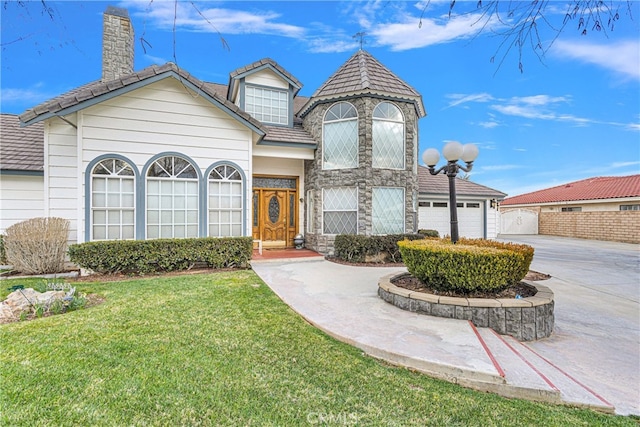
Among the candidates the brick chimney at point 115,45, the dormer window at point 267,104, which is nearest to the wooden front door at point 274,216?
the dormer window at point 267,104

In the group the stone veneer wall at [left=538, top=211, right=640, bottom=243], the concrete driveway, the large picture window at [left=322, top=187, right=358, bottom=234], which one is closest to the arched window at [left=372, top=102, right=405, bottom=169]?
the large picture window at [left=322, top=187, right=358, bottom=234]

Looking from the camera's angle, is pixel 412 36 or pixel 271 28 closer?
pixel 412 36

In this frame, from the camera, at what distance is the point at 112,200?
758cm

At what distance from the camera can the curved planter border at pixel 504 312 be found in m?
4.25

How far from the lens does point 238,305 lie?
Result: 16.7ft

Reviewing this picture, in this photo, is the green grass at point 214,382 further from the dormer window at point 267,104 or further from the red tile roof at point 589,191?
the red tile roof at point 589,191

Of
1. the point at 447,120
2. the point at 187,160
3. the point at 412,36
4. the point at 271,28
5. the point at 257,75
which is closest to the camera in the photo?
the point at 412,36

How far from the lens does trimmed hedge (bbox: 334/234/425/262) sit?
986 cm

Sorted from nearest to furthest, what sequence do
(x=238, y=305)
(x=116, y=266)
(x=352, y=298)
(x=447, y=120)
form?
1. (x=238, y=305)
2. (x=352, y=298)
3. (x=116, y=266)
4. (x=447, y=120)

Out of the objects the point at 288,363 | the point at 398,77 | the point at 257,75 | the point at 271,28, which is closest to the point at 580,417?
the point at 288,363

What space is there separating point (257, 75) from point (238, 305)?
951 cm

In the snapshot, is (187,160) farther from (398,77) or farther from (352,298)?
(398,77)

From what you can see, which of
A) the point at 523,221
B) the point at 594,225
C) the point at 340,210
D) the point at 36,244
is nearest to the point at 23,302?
the point at 36,244

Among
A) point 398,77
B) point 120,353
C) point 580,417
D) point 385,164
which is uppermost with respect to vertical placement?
point 398,77
